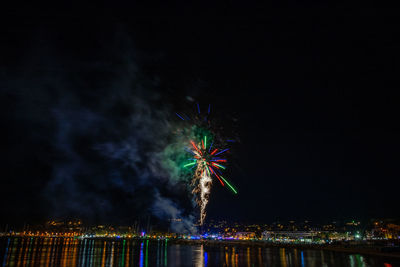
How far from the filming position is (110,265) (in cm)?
2183

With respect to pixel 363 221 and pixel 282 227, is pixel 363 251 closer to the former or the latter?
pixel 363 221

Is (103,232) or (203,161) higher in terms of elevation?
(203,161)

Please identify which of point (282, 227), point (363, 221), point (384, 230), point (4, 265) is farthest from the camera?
point (282, 227)

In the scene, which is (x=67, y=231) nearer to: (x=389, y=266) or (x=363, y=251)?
(x=363, y=251)

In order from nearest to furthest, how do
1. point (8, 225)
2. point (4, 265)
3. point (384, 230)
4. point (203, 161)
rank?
point (4, 265) → point (203, 161) → point (384, 230) → point (8, 225)

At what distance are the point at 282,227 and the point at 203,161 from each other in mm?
156782

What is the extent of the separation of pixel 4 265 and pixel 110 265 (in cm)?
803

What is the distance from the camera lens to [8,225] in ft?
394

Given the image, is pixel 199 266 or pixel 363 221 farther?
pixel 363 221

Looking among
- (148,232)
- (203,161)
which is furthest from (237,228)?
(203,161)

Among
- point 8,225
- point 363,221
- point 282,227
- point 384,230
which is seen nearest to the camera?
point 384,230

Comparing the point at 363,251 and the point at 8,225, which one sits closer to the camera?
the point at 363,251

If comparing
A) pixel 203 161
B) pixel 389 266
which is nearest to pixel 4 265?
pixel 203 161

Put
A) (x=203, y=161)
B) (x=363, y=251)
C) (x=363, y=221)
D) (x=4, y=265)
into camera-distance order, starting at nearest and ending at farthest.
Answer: (x=4, y=265)
(x=203, y=161)
(x=363, y=251)
(x=363, y=221)
